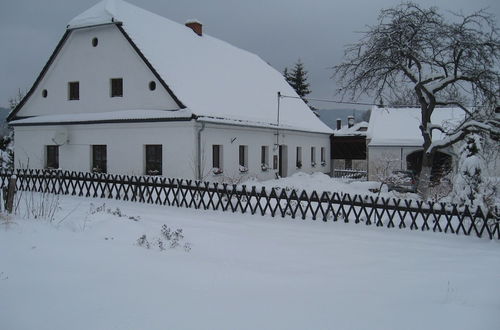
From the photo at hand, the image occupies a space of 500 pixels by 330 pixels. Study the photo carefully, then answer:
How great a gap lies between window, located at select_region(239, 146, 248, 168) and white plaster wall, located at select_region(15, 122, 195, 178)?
14.6 ft

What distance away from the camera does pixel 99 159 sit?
19.4 metres

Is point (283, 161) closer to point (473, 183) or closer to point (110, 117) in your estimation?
point (110, 117)

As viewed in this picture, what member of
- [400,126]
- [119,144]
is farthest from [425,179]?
[400,126]

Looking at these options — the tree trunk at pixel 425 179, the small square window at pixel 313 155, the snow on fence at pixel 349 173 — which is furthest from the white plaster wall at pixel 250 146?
the tree trunk at pixel 425 179

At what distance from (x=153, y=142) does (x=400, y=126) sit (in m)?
17.3

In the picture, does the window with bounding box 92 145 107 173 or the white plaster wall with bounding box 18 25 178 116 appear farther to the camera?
the window with bounding box 92 145 107 173

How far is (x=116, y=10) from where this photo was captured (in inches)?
735

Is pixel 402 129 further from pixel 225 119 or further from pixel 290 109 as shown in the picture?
pixel 225 119

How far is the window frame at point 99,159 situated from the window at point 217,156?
16.4 ft

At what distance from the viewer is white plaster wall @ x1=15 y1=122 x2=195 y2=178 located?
1702 cm

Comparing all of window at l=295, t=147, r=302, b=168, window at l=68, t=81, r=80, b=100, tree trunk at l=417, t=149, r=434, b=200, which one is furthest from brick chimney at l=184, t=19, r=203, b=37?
tree trunk at l=417, t=149, r=434, b=200

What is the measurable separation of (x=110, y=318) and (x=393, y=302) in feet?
11.6

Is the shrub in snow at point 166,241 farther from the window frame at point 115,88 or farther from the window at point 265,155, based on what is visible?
the window at point 265,155

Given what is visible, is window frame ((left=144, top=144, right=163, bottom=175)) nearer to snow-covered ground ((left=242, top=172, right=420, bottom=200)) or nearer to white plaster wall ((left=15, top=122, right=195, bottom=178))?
white plaster wall ((left=15, top=122, right=195, bottom=178))
